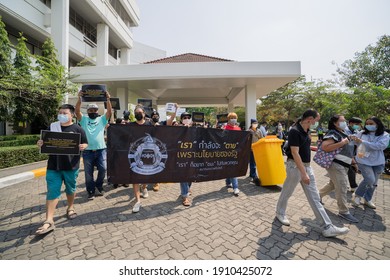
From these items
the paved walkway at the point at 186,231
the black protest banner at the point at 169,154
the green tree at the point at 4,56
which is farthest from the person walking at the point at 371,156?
the green tree at the point at 4,56

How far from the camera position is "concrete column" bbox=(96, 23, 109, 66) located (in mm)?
17297

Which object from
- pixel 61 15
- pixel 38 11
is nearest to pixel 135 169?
pixel 61 15

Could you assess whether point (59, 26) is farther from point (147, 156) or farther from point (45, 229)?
point (45, 229)

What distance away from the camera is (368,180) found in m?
3.73

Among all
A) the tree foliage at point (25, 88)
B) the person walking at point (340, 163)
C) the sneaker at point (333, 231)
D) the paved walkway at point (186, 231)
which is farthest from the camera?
the tree foliage at point (25, 88)

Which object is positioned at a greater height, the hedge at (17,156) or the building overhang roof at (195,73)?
the building overhang roof at (195,73)

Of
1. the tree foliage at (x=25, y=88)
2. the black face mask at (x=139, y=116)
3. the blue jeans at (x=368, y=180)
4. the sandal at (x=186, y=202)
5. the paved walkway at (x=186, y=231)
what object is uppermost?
the tree foliage at (x=25, y=88)

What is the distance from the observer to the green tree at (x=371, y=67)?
23.2 metres

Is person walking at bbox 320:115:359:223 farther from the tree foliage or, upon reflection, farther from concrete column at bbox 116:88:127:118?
concrete column at bbox 116:88:127:118

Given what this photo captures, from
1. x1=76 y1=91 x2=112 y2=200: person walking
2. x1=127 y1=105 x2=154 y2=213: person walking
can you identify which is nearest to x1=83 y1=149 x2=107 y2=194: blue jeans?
x1=76 y1=91 x2=112 y2=200: person walking

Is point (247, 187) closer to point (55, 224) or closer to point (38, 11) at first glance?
point (55, 224)

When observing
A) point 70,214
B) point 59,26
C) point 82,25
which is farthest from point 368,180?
point 82,25

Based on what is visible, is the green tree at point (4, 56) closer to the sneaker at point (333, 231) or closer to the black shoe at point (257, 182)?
the black shoe at point (257, 182)

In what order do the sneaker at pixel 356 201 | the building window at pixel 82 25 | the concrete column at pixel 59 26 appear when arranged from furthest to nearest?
the building window at pixel 82 25
the concrete column at pixel 59 26
the sneaker at pixel 356 201
